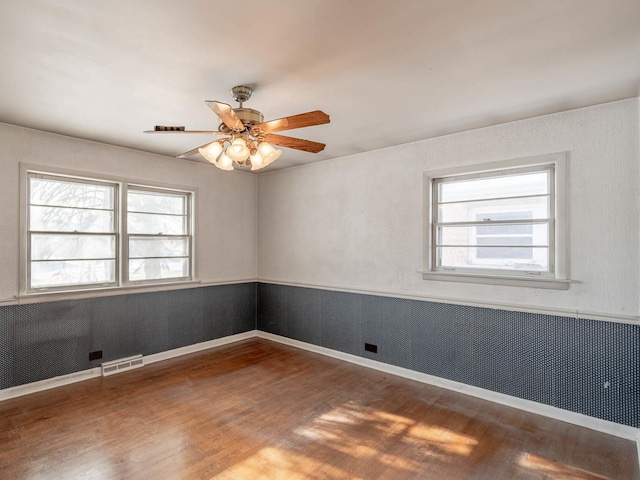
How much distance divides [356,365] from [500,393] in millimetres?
1597

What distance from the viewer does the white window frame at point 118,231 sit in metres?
3.53

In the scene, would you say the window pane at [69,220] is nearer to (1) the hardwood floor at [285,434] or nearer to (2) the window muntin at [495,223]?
(1) the hardwood floor at [285,434]

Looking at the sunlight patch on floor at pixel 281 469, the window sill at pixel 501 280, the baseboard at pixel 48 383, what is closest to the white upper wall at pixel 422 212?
the window sill at pixel 501 280

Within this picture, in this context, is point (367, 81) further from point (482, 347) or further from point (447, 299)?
point (482, 347)

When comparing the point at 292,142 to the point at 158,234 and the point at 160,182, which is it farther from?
the point at 158,234

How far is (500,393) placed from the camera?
3361 mm

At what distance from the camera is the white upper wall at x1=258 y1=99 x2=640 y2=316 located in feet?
9.27

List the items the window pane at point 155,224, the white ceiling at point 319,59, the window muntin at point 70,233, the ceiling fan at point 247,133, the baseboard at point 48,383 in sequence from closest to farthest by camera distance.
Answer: the white ceiling at point 319,59 → the ceiling fan at point 247,133 → the baseboard at point 48,383 → the window muntin at point 70,233 → the window pane at point 155,224

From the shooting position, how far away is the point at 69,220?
3.87m

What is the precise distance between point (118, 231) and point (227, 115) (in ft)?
9.22

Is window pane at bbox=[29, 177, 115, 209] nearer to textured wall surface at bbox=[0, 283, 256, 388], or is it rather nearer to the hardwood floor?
textured wall surface at bbox=[0, 283, 256, 388]

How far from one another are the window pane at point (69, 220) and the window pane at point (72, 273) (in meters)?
0.36

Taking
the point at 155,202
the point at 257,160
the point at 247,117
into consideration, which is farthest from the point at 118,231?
the point at 247,117

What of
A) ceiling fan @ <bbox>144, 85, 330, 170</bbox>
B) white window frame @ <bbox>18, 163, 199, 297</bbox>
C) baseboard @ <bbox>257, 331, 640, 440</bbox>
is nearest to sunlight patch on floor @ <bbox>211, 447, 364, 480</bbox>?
baseboard @ <bbox>257, 331, 640, 440</bbox>
